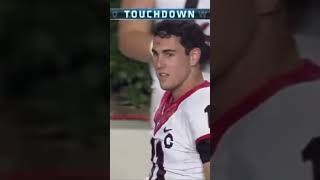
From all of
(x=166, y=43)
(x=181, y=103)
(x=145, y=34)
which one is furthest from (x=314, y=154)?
(x=145, y=34)

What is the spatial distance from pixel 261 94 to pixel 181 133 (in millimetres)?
547

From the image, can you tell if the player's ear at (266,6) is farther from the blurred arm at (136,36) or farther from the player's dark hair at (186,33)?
the blurred arm at (136,36)

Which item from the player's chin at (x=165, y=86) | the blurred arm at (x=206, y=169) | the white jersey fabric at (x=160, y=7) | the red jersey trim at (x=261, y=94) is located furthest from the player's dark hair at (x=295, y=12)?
the blurred arm at (x=206, y=169)

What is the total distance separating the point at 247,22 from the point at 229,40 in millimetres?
141

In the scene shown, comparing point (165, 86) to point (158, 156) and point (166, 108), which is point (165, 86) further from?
point (158, 156)

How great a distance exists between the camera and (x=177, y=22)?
99.2 inches

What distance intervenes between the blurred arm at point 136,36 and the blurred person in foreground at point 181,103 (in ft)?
0.15
